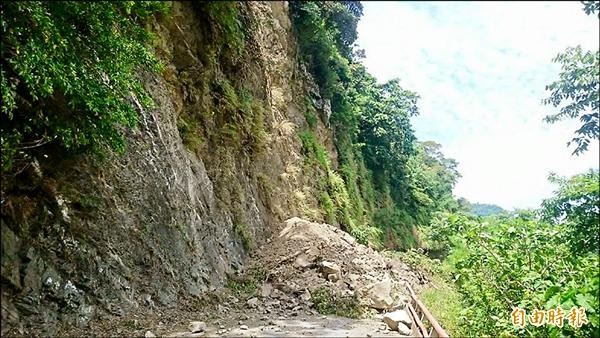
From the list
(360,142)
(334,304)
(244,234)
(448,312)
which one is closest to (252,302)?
(334,304)

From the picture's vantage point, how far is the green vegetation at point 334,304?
8.29 meters

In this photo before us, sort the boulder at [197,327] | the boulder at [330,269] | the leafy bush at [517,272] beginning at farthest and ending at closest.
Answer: the boulder at [330,269], the boulder at [197,327], the leafy bush at [517,272]

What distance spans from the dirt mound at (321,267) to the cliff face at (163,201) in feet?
2.66

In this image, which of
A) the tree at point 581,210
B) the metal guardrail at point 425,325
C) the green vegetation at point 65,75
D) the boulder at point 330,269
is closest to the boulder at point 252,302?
the boulder at point 330,269

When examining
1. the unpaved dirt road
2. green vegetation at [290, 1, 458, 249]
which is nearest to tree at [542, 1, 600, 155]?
the unpaved dirt road

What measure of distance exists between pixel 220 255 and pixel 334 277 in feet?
8.38

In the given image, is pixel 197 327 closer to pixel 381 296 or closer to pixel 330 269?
pixel 381 296

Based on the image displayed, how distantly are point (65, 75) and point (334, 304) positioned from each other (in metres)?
6.01

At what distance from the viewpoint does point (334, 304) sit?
8492 mm

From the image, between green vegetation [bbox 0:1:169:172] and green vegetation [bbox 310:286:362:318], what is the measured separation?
15.5ft

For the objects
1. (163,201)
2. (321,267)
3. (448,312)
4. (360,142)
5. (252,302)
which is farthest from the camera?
(360,142)

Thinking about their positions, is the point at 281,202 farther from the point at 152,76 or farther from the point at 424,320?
the point at 424,320

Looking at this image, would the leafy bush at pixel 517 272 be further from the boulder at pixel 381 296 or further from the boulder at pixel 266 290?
the boulder at pixel 266 290

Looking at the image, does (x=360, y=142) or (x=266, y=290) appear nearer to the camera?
(x=266, y=290)
